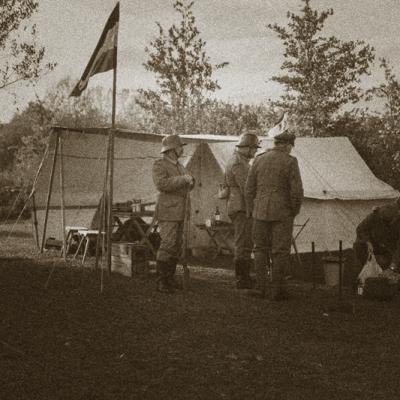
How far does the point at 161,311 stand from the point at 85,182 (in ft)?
21.2

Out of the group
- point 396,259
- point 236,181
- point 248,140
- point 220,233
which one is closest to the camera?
point 396,259

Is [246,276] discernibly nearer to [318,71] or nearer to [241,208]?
[241,208]

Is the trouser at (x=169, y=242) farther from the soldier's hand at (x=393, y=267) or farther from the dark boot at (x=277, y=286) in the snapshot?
the soldier's hand at (x=393, y=267)

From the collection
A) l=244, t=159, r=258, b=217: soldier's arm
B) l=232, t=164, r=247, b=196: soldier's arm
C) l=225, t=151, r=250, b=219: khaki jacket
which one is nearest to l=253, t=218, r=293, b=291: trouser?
l=244, t=159, r=258, b=217: soldier's arm

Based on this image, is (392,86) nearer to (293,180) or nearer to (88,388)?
(293,180)

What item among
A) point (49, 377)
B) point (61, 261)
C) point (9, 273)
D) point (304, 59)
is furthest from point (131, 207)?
point (304, 59)

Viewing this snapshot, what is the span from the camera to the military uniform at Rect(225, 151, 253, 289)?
781cm

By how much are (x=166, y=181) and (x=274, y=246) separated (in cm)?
138

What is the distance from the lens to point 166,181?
24.6 feet

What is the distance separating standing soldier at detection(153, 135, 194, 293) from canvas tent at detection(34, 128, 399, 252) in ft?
12.8

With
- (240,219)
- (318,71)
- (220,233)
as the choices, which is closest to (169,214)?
(240,219)

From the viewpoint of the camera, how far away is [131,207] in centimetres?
1090

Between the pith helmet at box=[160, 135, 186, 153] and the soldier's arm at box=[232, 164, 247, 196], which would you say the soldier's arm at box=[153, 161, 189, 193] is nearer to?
the pith helmet at box=[160, 135, 186, 153]

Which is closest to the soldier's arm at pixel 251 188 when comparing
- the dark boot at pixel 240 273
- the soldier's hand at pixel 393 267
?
the dark boot at pixel 240 273
